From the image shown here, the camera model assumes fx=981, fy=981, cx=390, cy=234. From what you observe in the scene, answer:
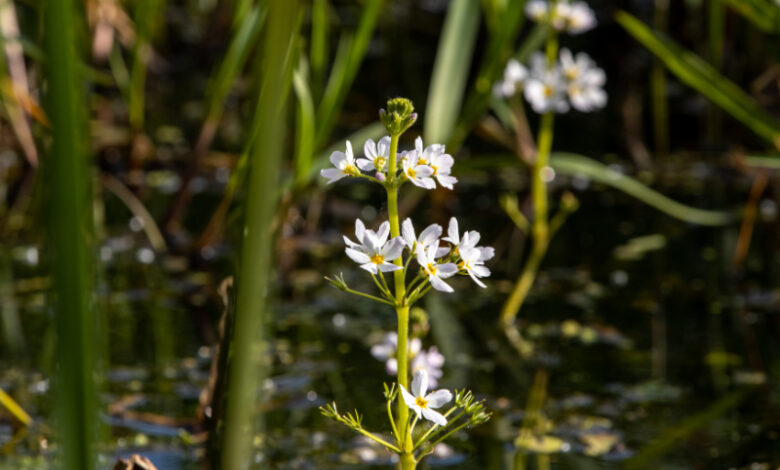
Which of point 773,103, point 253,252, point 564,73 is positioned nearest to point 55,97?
point 253,252

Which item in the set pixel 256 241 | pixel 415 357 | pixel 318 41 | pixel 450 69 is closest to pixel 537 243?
pixel 450 69

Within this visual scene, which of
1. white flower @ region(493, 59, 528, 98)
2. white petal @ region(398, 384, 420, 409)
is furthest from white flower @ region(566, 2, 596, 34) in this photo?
white petal @ region(398, 384, 420, 409)

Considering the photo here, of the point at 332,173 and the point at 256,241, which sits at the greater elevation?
the point at 332,173

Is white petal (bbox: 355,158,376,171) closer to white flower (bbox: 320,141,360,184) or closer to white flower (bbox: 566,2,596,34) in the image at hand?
white flower (bbox: 320,141,360,184)

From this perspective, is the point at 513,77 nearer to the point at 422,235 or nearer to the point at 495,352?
the point at 495,352

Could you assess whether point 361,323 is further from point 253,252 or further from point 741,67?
point 741,67

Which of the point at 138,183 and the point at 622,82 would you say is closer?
the point at 138,183
